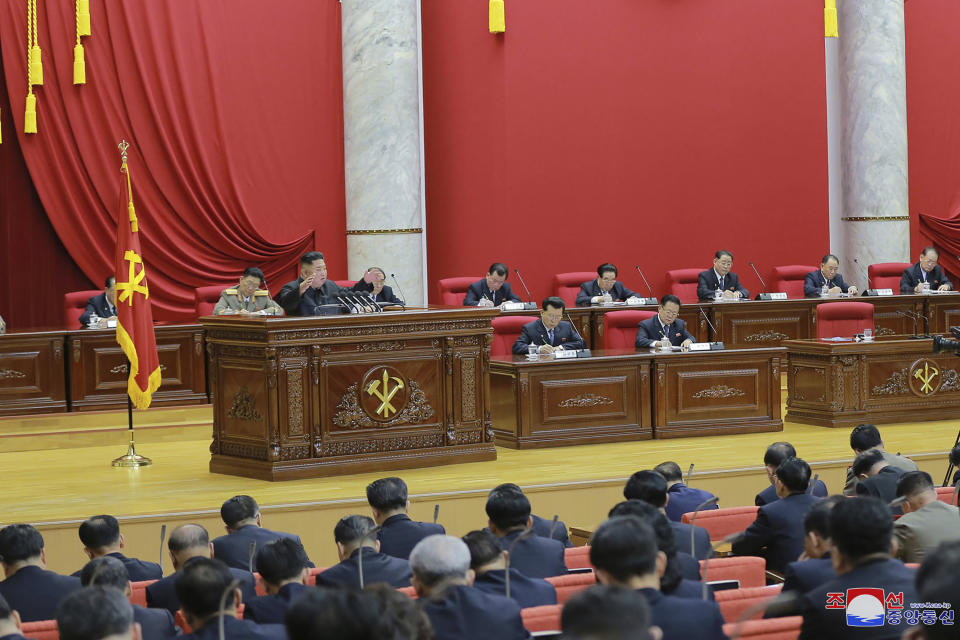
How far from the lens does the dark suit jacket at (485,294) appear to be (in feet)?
35.2

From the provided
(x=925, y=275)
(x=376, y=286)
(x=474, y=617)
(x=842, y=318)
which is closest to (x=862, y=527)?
(x=474, y=617)

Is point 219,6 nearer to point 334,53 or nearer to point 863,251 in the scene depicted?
point 334,53

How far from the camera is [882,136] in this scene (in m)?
12.8

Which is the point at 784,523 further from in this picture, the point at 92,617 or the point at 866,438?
the point at 92,617

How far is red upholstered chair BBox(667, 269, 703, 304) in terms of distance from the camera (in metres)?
11.8

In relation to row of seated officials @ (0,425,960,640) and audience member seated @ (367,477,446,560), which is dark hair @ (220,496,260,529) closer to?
row of seated officials @ (0,425,960,640)

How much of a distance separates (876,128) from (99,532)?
1044 cm

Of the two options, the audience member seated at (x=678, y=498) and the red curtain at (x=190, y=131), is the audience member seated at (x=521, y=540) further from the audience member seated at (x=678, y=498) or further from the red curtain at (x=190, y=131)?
the red curtain at (x=190, y=131)

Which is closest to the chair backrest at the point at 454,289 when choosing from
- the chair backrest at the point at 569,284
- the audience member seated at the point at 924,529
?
the chair backrest at the point at 569,284

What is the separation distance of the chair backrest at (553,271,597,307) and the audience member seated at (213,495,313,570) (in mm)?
6750

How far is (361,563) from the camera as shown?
3.98 meters

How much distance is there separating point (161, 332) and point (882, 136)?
771 centimetres

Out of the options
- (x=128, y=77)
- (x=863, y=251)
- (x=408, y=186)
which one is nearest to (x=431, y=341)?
(x=408, y=186)

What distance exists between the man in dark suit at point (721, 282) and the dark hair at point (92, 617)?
9079 mm
